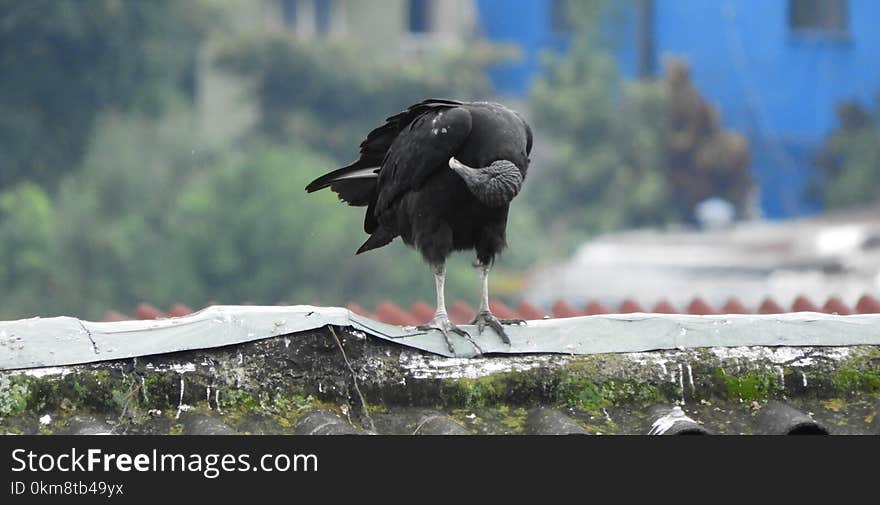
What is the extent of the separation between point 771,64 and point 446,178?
101ft

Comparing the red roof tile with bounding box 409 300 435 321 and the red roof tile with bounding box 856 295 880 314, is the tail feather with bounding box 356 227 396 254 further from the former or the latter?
the red roof tile with bounding box 856 295 880 314

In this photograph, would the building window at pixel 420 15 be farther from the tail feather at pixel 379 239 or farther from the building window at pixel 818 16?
the tail feather at pixel 379 239

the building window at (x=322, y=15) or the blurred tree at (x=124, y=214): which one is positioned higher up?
the building window at (x=322, y=15)

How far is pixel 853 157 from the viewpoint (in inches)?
1367

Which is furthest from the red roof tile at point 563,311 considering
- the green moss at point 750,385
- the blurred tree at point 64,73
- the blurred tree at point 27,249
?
the blurred tree at point 64,73

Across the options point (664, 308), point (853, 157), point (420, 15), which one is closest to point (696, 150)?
point (853, 157)

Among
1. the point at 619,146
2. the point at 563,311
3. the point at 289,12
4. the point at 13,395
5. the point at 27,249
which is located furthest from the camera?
the point at 289,12

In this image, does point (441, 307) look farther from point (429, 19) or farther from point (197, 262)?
point (429, 19)

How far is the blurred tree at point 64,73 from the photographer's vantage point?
29.7m

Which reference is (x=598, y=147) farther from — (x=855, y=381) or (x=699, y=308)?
(x=855, y=381)

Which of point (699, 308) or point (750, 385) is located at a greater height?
point (699, 308)

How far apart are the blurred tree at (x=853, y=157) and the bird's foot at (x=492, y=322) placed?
31.2 meters
